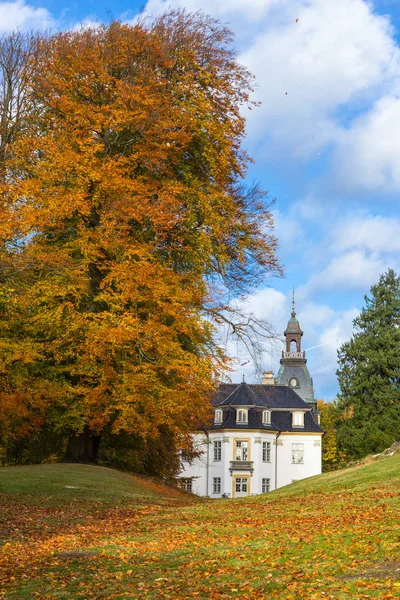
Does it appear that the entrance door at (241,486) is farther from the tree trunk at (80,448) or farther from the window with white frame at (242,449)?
the tree trunk at (80,448)

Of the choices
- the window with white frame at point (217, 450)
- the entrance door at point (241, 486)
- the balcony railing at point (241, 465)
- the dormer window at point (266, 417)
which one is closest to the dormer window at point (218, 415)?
the window with white frame at point (217, 450)

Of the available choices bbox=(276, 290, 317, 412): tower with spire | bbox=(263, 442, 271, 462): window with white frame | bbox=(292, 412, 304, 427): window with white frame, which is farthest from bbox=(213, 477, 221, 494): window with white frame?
bbox=(276, 290, 317, 412): tower with spire

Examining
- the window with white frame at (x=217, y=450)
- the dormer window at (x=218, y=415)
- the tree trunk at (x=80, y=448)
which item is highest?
the dormer window at (x=218, y=415)

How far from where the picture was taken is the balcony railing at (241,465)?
2468 inches

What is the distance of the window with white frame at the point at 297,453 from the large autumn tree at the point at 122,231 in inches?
1482

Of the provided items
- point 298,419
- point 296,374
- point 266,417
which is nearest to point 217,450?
point 266,417

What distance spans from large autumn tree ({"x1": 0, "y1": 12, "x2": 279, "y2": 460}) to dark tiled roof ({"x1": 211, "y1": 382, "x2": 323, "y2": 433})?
35.9 meters

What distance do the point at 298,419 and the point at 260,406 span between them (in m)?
3.89

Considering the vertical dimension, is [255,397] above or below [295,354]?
below

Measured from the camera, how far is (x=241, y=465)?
62.9m

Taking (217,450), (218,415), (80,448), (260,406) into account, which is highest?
(260,406)

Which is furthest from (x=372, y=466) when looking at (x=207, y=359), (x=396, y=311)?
(x=396, y=311)

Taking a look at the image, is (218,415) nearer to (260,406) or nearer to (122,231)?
(260,406)

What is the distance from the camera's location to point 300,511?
16.8 metres
